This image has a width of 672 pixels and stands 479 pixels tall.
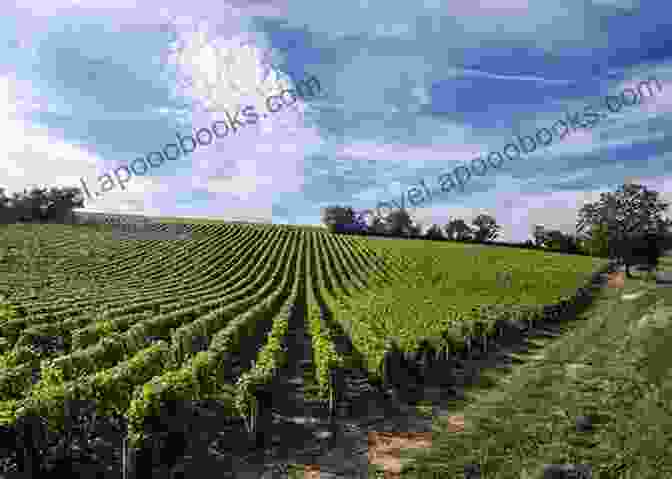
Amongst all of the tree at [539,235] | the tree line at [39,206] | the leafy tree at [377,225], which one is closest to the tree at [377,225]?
the leafy tree at [377,225]

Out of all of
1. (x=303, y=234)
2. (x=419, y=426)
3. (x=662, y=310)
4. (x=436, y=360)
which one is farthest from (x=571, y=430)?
(x=303, y=234)

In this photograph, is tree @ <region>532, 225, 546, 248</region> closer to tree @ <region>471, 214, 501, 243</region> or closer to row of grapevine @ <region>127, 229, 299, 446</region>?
tree @ <region>471, 214, 501, 243</region>

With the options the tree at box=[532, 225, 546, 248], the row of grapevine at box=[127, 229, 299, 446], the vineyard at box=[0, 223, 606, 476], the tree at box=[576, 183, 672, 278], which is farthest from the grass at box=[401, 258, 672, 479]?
the tree at box=[532, 225, 546, 248]

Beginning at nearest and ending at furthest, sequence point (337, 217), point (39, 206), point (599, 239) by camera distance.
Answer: point (599, 239) < point (39, 206) < point (337, 217)

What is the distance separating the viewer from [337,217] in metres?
143

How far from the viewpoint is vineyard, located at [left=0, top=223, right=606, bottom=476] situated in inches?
508

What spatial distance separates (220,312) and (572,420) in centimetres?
1839

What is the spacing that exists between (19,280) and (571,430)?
45397 millimetres

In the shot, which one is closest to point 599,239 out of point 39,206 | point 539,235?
point 539,235

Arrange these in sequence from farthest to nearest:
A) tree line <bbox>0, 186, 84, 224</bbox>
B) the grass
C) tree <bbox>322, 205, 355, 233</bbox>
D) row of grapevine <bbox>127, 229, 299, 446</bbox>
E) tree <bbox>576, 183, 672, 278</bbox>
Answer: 1. tree <bbox>322, 205, 355, 233</bbox>
2. tree line <bbox>0, 186, 84, 224</bbox>
3. tree <bbox>576, 183, 672, 278</bbox>
4. the grass
5. row of grapevine <bbox>127, 229, 299, 446</bbox>

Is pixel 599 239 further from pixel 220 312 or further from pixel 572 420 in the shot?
pixel 572 420

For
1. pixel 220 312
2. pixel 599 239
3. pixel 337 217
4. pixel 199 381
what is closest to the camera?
pixel 199 381

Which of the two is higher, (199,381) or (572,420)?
(199,381)

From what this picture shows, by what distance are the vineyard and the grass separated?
3.77 meters
